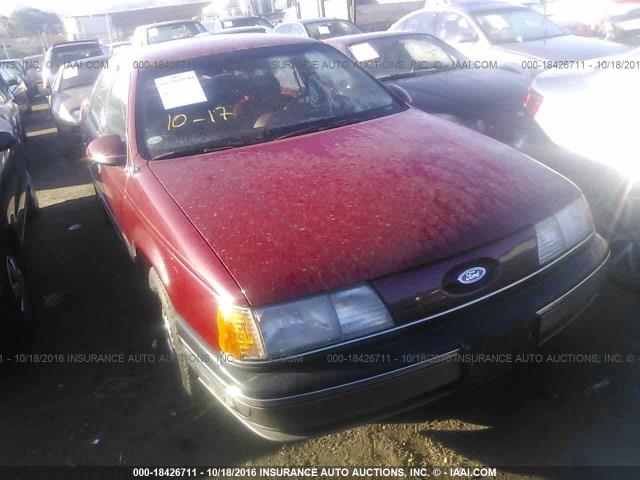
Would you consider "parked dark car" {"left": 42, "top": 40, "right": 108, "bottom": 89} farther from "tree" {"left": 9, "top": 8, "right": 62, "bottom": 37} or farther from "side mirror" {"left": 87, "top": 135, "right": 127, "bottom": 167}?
"tree" {"left": 9, "top": 8, "right": 62, "bottom": 37}

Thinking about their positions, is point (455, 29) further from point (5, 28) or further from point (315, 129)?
point (5, 28)

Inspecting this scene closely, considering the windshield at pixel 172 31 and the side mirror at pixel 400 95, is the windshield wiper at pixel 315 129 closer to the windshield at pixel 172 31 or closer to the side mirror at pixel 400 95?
the side mirror at pixel 400 95

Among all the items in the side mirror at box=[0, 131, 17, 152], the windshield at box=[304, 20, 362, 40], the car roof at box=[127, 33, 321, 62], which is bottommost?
the windshield at box=[304, 20, 362, 40]

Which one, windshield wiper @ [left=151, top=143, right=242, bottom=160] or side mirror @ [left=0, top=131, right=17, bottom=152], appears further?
side mirror @ [left=0, top=131, right=17, bottom=152]

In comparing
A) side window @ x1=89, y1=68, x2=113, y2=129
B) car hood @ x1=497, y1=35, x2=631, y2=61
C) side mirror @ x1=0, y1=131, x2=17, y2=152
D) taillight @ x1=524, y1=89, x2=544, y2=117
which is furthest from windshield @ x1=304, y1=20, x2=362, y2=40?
side mirror @ x1=0, y1=131, x2=17, y2=152

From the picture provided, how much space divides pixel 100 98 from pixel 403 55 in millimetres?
3403

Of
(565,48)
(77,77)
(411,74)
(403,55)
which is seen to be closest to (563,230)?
(411,74)

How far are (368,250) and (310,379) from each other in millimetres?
485

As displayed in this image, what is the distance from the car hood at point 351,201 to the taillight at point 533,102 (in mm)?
1257

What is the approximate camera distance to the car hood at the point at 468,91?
4918 millimetres

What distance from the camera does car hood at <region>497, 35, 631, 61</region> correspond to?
6.16m

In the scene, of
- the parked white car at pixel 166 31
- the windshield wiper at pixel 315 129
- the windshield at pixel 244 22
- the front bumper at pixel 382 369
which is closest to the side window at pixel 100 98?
the windshield wiper at pixel 315 129

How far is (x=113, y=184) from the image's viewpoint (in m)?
3.18

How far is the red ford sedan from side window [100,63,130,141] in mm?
241
